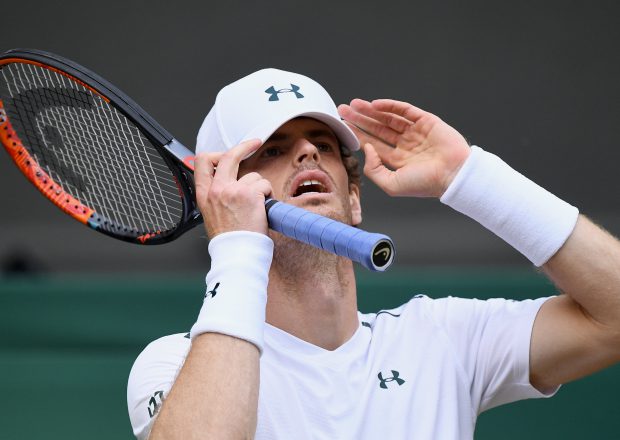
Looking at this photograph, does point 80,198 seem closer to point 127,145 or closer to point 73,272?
point 127,145

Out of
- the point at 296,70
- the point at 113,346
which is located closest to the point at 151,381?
the point at 113,346

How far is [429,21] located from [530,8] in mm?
339

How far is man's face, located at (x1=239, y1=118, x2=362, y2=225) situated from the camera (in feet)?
6.61

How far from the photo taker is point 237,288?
5.56ft

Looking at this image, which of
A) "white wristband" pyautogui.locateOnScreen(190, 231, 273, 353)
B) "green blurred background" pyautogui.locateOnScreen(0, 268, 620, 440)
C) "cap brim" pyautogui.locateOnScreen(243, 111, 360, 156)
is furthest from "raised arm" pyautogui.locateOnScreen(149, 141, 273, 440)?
"green blurred background" pyautogui.locateOnScreen(0, 268, 620, 440)

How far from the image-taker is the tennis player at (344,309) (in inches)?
67.9

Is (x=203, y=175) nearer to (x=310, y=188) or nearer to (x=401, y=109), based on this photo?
(x=310, y=188)

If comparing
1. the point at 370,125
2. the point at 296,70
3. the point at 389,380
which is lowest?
the point at 389,380

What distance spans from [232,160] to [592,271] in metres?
0.65

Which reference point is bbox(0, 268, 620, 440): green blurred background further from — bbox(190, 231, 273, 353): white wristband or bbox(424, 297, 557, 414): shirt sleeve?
bbox(190, 231, 273, 353): white wristband

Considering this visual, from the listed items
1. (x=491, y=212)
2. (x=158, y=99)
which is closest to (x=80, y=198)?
(x=491, y=212)

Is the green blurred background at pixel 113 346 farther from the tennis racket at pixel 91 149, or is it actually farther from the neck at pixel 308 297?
the neck at pixel 308 297

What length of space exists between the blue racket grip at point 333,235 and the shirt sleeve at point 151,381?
0.28 metres

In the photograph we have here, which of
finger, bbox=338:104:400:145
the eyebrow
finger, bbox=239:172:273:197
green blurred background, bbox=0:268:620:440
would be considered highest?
finger, bbox=338:104:400:145
